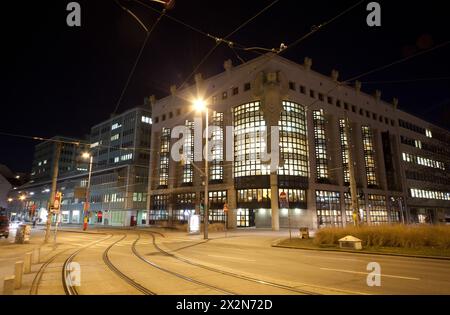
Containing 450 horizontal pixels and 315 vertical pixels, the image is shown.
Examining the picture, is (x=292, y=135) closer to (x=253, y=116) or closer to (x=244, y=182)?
(x=253, y=116)

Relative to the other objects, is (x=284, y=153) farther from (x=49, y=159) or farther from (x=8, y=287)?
(x=49, y=159)

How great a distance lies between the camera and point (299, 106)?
52.3 meters

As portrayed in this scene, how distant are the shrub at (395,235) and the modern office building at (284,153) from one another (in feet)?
72.8

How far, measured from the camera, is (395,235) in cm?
1788

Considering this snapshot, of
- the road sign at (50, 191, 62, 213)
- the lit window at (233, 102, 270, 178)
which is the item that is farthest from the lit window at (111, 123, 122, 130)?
the road sign at (50, 191, 62, 213)

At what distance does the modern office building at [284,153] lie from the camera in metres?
48.6

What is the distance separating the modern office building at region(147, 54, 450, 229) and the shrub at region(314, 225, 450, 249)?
22183mm

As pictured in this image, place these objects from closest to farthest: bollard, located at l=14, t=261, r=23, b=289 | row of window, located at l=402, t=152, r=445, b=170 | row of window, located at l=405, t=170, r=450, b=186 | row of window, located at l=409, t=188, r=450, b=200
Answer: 1. bollard, located at l=14, t=261, r=23, b=289
2. row of window, located at l=409, t=188, r=450, b=200
3. row of window, located at l=405, t=170, r=450, b=186
4. row of window, located at l=402, t=152, r=445, b=170

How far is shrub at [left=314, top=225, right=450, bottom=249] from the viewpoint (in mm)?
16328

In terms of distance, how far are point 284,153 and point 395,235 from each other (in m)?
31.4

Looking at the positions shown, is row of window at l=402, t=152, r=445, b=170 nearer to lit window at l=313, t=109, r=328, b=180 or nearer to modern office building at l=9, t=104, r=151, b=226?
lit window at l=313, t=109, r=328, b=180

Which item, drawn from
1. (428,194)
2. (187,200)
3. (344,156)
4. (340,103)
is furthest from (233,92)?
(428,194)
